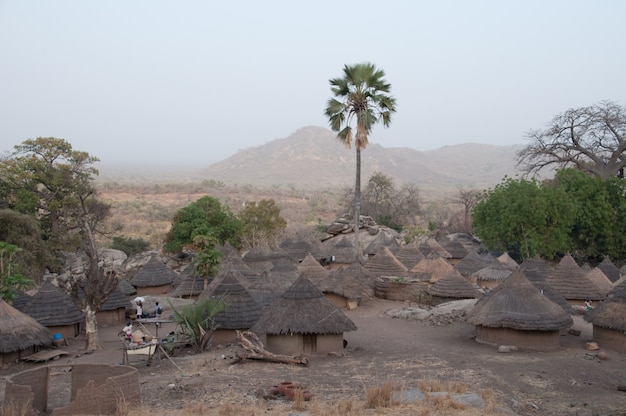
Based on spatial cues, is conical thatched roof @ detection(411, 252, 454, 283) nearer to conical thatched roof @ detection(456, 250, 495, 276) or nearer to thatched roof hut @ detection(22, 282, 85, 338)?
conical thatched roof @ detection(456, 250, 495, 276)

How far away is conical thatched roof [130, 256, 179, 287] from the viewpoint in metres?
30.8

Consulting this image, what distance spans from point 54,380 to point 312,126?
155m

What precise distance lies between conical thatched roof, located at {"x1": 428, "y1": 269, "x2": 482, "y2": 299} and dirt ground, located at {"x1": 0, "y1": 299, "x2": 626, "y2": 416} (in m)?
4.57

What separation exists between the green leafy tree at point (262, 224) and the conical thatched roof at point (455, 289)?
682 inches

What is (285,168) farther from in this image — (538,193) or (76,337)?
(76,337)

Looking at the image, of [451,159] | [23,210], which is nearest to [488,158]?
[451,159]

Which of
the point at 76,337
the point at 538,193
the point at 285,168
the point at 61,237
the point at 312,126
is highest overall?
the point at 312,126

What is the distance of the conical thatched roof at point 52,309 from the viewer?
2092 cm

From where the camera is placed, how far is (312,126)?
6619 inches

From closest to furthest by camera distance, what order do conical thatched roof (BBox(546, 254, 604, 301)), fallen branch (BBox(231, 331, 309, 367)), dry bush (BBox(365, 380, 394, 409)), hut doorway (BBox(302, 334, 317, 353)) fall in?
dry bush (BBox(365, 380, 394, 409)) → fallen branch (BBox(231, 331, 309, 367)) → hut doorway (BBox(302, 334, 317, 353)) → conical thatched roof (BBox(546, 254, 604, 301))

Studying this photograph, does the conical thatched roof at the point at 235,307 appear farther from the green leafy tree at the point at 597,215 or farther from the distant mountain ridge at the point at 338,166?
the distant mountain ridge at the point at 338,166

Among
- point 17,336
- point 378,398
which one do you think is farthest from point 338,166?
point 378,398

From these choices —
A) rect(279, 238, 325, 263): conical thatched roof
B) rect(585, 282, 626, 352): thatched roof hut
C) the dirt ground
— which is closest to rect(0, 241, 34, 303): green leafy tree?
the dirt ground

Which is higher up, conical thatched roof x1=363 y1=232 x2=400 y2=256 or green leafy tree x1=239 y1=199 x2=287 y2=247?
green leafy tree x1=239 y1=199 x2=287 y2=247
